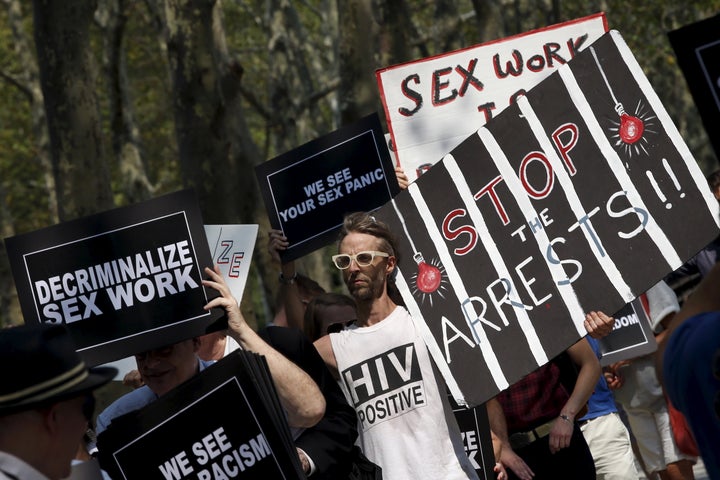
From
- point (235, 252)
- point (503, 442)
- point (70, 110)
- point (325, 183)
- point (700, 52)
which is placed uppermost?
point (70, 110)

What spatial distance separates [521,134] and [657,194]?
644 mm

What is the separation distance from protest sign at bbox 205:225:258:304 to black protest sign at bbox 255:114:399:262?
13.5 inches

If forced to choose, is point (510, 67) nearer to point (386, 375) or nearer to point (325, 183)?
point (325, 183)

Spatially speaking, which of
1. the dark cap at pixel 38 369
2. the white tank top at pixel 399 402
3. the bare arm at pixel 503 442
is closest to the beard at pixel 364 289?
the white tank top at pixel 399 402

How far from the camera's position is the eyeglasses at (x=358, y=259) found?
525cm

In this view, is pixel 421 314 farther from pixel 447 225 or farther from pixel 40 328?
pixel 40 328

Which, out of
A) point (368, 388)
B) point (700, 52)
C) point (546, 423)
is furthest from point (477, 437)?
point (700, 52)

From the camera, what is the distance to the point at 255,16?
31.4 m

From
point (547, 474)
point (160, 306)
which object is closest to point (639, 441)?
point (547, 474)

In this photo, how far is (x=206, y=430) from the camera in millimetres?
4121

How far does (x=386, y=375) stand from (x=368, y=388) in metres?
0.09

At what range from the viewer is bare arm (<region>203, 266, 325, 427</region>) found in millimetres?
4406

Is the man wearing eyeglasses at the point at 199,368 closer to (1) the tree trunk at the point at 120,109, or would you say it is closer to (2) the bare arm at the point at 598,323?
(2) the bare arm at the point at 598,323

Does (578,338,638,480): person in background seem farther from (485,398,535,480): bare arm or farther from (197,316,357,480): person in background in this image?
(197,316,357,480): person in background
